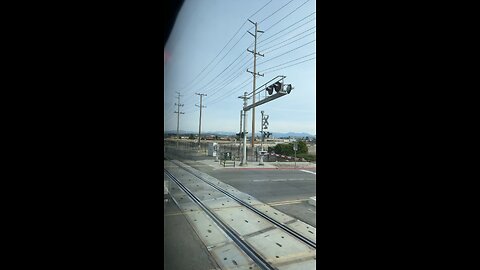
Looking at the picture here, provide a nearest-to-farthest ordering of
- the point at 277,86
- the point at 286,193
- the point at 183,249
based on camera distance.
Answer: the point at 183,249
the point at 277,86
the point at 286,193

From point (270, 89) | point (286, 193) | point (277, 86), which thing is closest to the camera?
point (277, 86)

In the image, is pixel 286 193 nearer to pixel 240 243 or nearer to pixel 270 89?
pixel 270 89

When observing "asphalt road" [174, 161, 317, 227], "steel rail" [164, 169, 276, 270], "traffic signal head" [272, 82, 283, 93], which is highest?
"traffic signal head" [272, 82, 283, 93]

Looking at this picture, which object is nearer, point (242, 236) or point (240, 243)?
point (240, 243)

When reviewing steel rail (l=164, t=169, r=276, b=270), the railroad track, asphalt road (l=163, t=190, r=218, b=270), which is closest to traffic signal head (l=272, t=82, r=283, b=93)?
the railroad track

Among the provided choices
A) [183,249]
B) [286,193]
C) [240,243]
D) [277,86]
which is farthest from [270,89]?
[183,249]

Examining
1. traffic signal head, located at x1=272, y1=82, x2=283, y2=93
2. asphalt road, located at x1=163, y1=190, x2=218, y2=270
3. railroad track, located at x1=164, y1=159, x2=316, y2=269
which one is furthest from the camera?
traffic signal head, located at x1=272, y1=82, x2=283, y2=93

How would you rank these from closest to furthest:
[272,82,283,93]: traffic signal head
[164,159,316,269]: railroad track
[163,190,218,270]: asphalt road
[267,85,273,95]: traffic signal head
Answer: [163,190,218,270]: asphalt road → [164,159,316,269]: railroad track → [272,82,283,93]: traffic signal head → [267,85,273,95]: traffic signal head

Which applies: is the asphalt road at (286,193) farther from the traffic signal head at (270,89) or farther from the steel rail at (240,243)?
the traffic signal head at (270,89)

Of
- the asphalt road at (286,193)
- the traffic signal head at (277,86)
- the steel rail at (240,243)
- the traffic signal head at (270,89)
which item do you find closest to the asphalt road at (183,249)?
the steel rail at (240,243)

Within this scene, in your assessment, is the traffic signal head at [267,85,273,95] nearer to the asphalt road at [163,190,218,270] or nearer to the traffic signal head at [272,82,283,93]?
the traffic signal head at [272,82,283,93]

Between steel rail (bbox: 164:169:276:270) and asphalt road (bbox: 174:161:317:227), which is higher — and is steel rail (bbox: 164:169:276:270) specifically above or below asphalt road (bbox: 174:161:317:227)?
below
